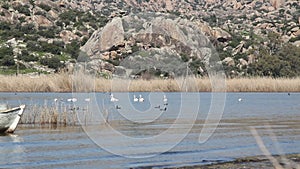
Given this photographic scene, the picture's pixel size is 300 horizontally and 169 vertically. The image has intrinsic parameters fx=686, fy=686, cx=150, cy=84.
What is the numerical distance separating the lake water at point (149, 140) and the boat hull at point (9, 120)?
30cm

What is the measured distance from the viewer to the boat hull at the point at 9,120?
25.3 metres

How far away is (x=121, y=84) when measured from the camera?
5831 cm

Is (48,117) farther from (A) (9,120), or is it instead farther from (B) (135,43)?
(B) (135,43)

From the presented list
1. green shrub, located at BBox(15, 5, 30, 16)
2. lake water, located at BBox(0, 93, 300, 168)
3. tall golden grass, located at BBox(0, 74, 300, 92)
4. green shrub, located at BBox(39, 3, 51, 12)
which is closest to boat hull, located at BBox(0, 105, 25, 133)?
lake water, located at BBox(0, 93, 300, 168)

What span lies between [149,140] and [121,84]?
110ft

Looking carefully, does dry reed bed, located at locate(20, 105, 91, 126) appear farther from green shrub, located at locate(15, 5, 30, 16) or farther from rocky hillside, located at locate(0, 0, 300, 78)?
green shrub, located at locate(15, 5, 30, 16)

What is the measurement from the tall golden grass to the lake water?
30.6 ft

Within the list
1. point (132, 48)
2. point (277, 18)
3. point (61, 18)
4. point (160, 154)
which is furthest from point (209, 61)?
point (277, 18)

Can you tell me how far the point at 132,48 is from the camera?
84.2 meters

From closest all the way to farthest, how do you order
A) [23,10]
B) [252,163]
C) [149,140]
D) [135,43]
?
[252,163], [149,140], [135,43], [23,10]

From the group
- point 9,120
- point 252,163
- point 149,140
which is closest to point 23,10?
point 9,120

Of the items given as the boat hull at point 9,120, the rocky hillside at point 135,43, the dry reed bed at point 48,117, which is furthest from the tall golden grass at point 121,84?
the boat hull at point 9,120

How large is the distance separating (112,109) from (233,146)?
17.3 metres

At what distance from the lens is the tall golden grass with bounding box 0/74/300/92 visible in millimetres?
49253
